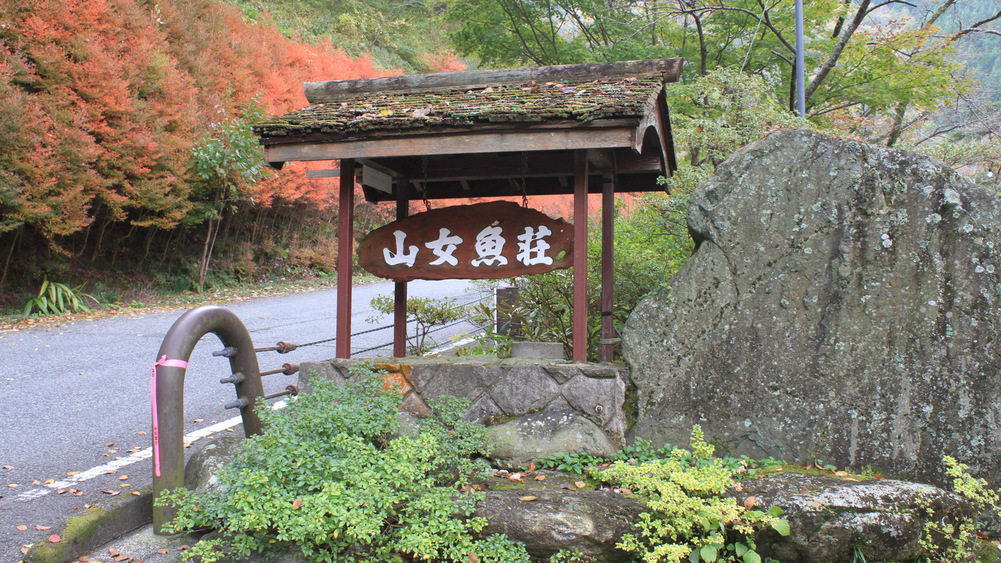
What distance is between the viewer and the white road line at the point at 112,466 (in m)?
4.09

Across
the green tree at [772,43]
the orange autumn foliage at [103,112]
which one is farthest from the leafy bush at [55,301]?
the green tree at [772,43]

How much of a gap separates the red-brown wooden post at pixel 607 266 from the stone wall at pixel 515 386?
0.83 metres

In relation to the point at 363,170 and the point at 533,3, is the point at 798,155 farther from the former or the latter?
the point at 533,3

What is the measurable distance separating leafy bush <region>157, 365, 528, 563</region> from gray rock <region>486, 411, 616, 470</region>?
68 cm

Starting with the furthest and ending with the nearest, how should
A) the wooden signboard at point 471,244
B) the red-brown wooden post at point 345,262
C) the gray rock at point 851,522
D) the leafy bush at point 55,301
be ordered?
the leafy bush at point 55,301 → the red-brown wooden post at point 345,262 → the wooden signboard at point 471,244 → the gray rock at point 851,522

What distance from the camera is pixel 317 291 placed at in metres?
18.2

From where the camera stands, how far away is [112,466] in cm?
463

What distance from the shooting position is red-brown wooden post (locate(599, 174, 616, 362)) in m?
5.24

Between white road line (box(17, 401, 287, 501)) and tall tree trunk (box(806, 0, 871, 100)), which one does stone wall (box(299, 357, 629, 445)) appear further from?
tall tree trunk (box(806, 0, 871, 100))

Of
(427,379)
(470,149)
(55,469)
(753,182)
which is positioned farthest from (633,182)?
(55,469)

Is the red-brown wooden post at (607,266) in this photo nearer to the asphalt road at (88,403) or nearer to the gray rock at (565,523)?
the gray rock at (565,523)

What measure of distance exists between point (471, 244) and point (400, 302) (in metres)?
1.11

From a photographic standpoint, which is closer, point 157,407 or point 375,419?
point 157,407

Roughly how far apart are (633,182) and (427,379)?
2995 millimetres
